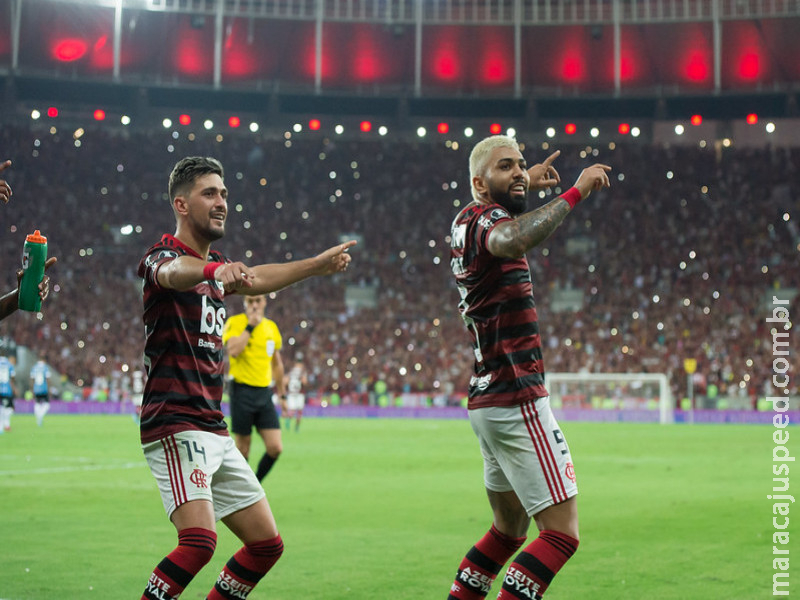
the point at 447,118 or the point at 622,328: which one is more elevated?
the point at 447,118

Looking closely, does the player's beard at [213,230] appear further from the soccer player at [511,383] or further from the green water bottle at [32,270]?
the soccer player at [511,383]

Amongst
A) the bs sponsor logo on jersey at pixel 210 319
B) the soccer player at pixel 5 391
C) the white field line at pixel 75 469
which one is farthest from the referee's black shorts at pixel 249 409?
the soccer player at pixel 5 391

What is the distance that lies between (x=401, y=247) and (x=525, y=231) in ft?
132

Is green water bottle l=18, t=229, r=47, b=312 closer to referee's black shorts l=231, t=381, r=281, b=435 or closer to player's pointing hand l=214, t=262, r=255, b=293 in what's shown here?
player's pointing hand l=214, t=262, r=255, b=293

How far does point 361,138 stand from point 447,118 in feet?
13.4

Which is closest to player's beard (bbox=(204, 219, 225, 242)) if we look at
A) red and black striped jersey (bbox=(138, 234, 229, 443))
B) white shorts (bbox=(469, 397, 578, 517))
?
red and black striped jersey (bbox=(138, 234, 229, 443))

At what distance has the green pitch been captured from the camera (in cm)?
731

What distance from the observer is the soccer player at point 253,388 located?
11.4 m

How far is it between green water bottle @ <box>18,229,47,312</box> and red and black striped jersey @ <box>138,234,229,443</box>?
2.22 ft

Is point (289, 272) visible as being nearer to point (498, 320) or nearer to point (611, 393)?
point (498, 320)

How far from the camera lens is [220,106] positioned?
147 ft

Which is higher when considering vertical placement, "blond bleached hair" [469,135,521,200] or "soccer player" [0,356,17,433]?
"blond bleached hair" [469,135,521,200]

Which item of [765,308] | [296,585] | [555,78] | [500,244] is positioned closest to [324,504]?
[296,585]

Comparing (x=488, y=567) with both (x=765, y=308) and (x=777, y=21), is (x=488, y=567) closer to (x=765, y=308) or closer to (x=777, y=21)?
(x=765, y=308)
